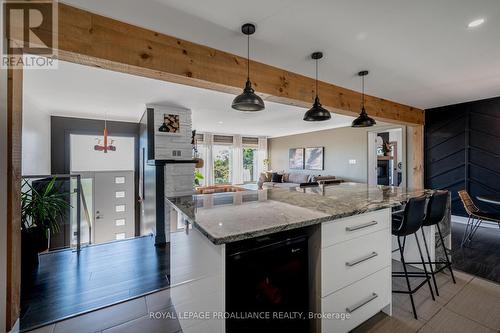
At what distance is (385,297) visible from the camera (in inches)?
69.9

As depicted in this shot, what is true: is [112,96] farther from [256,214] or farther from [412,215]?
[412,215]

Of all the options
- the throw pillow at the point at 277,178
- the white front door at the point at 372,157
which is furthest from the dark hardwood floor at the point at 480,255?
the throw pillow at the point at 277,178

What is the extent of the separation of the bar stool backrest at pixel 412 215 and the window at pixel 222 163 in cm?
686

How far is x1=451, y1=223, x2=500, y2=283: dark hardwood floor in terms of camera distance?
253cm

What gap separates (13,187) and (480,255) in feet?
16.6

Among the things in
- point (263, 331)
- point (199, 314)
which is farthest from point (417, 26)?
point (199, 314)

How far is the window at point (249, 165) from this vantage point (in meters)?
9.13

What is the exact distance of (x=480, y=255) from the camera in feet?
9.71

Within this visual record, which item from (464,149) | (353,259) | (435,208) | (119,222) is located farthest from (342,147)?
(119,222)

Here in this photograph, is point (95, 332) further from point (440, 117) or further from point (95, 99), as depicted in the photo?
point (440, 117)

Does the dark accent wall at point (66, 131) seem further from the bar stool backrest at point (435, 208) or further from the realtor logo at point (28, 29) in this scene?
the bar stool backrest at point (435, 208)

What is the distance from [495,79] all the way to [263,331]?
435 centimetres

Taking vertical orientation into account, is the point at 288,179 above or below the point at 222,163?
below

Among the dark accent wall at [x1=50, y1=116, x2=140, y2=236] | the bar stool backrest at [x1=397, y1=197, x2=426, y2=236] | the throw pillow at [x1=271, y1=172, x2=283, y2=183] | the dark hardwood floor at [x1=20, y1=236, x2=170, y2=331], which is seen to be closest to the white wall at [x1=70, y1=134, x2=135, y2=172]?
the dark accent wall at [x1=50, y1=116, x2=140, y2=236]
